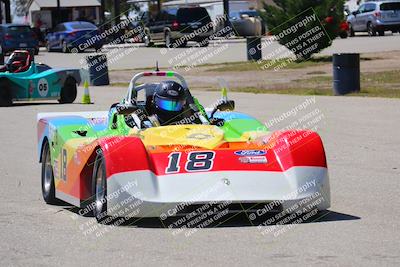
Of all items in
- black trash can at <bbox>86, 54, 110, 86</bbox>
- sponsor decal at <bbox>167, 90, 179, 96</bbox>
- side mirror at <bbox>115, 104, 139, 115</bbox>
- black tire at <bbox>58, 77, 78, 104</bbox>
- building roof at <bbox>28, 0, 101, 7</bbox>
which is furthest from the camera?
building roof at <bbox>28, 0, 101, 7</bbox>

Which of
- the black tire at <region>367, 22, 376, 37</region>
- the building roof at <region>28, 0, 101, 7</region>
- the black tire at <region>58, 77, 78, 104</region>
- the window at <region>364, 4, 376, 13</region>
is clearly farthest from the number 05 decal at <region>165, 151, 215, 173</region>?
the building roof at <region>28, 0, 101, 7</region>

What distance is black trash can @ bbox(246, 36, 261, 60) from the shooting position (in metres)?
37.2

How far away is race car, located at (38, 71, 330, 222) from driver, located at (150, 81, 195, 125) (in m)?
0.41

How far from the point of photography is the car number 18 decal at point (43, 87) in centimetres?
2347

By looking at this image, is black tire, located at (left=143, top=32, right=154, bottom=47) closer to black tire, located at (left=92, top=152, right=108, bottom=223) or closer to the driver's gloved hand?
the driver's gloved hand

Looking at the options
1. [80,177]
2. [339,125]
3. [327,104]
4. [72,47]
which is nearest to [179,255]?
[80,177]

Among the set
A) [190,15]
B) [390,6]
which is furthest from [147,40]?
[390,6]

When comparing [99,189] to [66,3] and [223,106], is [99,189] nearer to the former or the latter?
[223,106]

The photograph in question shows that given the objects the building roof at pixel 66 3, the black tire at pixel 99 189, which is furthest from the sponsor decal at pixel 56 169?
the building roof at pixel 66 3

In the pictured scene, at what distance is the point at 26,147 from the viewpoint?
15.1 m

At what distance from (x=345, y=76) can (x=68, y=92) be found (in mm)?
6436

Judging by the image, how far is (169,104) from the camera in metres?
10.1

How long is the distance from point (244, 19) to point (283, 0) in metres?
25.0

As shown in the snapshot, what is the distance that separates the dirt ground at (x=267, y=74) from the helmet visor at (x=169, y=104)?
16.8 meters
